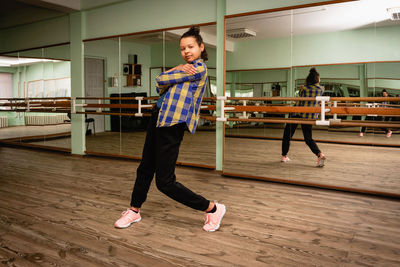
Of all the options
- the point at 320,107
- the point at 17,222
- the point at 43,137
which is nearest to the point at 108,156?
the point at 43,137

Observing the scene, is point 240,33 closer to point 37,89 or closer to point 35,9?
point 35,9

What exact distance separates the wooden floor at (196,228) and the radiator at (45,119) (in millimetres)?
2319

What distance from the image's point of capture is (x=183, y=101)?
208 cm

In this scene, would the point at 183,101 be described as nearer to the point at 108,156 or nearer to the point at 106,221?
the point at 106,221

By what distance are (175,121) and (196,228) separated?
0.84 metres

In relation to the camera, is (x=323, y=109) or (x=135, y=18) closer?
(x=323, y=109)

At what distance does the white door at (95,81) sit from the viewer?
210 inches

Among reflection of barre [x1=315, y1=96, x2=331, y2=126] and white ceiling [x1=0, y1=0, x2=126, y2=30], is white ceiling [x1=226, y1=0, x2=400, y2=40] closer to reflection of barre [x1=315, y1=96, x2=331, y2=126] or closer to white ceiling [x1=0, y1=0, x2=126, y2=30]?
reflection of barre [x1=315, y1=96, x2=331, y2=126]

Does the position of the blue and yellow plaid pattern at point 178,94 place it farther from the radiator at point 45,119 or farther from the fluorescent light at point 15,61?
the fluorescent light at point 15,61

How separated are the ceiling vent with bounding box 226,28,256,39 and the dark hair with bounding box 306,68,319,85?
2.73ft

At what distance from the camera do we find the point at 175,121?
2072mm

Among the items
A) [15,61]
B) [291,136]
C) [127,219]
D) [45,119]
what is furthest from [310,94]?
[15,61]

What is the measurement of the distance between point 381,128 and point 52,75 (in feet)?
17.6

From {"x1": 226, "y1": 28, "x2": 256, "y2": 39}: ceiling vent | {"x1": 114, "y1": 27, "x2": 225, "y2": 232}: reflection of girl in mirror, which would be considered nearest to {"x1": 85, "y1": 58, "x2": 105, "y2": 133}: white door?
{"x1": 226, "y1": 28, "x2": 256, "y2": 39}: ceiling vent
